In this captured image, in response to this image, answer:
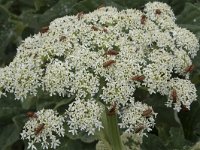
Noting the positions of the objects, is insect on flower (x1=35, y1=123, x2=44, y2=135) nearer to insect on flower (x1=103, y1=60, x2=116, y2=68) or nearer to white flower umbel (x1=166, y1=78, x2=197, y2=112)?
insect on flower (x1=103, y1=60, x2=116, y2=68)

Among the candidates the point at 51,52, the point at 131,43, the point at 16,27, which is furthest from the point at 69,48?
the point at 16,27

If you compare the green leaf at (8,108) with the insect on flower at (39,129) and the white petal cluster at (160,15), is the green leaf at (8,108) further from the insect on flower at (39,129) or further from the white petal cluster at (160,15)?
the white petal cluster at (160,15)

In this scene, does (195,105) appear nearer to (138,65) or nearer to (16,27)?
(138,65)

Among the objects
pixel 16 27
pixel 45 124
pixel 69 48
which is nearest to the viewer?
pixel 45 124

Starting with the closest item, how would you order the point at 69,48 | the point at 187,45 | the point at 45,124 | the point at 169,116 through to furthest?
Result: the point at 45,124 → the point at 69,48 → the point at 187,45 → the point at 169,116

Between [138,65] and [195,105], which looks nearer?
[138,65]

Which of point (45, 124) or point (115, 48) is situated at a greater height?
point (115, 48)

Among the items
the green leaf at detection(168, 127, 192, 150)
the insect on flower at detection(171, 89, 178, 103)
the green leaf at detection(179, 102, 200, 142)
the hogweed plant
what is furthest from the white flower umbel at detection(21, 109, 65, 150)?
the green leaf at detection(179, 102, 200, 142)

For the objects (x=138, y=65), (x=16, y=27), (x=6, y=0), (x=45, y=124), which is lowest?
(x=45, y=124)
